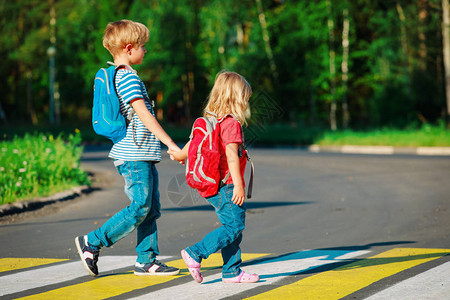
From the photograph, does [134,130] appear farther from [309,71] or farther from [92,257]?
[309,71]

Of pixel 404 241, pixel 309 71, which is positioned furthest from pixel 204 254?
pixel 309 71

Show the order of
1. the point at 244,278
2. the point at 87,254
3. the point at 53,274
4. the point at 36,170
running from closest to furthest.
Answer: the point at 244,278 < the point at 87,254 < the point at 53,274 < the point at 36,170

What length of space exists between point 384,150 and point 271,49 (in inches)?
884

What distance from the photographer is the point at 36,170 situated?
12.1m

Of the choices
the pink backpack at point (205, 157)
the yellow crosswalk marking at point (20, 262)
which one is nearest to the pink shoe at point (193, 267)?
the pink backpack at point (205, 157)

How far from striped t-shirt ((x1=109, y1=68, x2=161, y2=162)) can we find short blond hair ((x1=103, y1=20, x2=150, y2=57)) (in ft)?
0.79

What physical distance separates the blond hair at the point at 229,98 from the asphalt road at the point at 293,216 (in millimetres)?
823

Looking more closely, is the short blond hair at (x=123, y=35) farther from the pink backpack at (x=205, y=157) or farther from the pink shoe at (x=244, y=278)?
the pink shoe at (x=244, y=278)

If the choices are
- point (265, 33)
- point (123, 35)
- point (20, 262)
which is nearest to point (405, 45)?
point (265, 33)

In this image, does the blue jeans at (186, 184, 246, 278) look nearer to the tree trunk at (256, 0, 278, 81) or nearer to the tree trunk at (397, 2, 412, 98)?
the tree trunk at (397, 2, 412, 98)

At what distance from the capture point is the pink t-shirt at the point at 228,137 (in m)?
4.91

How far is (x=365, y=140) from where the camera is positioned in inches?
1078

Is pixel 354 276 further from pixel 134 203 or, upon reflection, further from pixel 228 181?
pixel 134 203

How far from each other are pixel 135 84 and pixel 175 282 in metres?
1.48
